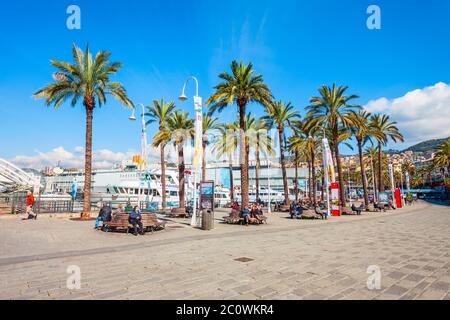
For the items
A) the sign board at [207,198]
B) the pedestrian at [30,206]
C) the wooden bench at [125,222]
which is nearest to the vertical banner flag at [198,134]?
the sign board at [207,198]

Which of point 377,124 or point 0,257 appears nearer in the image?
point 0,257

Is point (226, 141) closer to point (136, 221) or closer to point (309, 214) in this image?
point (309, 214)

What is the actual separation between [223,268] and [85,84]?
721 inches

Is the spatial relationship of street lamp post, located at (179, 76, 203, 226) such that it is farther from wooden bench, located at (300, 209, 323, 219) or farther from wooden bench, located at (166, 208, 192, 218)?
wooden bench, located at (300, 209, 323, 219)

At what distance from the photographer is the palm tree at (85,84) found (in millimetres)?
19031

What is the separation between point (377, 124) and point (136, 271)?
4044 cm

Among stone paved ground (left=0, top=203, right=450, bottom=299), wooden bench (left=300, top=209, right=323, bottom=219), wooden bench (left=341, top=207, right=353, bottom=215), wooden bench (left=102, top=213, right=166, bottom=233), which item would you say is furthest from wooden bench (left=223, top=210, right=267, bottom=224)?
wooden bench (left=341, top=207, right=353, bottom=215)

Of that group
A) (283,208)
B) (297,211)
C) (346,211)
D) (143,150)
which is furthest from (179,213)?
(346,211)

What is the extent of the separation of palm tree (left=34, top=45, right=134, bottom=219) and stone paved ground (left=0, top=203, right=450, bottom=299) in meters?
9.41

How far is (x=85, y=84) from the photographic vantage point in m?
19.5
